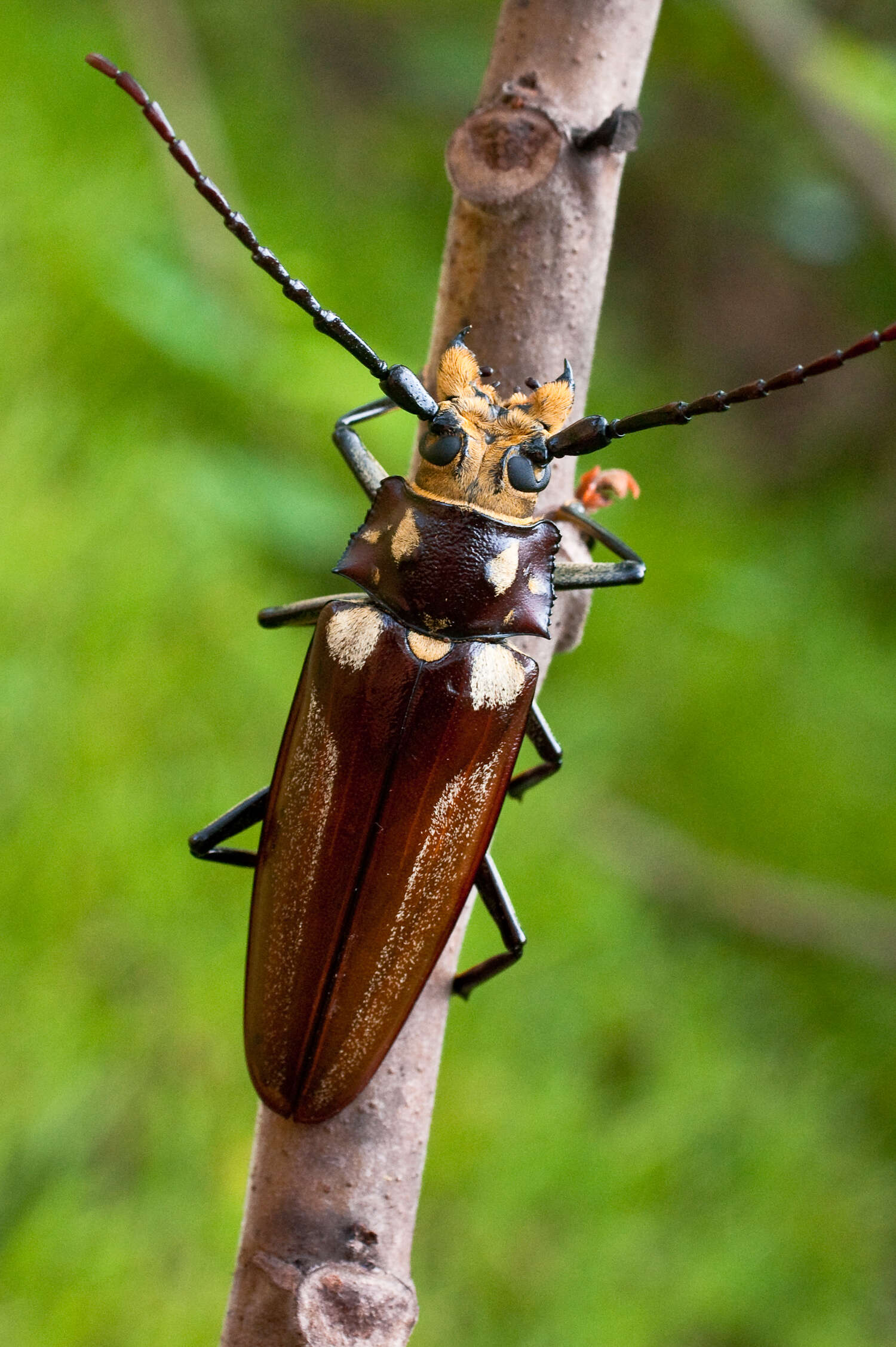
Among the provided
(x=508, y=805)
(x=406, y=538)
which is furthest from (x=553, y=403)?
(x=508, y=805)

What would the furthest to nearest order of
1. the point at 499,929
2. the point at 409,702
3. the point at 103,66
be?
the point at 499,929
the point at 409,702
the point at 103,66

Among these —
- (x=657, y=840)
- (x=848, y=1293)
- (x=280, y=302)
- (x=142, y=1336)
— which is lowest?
(x=848, y=1293)

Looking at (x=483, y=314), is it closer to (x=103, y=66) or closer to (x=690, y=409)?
(x=690, y=409)

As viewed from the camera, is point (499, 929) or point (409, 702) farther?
point (499, 929)

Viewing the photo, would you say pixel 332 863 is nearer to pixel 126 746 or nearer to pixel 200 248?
Answer: pixel 126 746

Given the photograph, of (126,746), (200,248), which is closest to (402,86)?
(200,248)

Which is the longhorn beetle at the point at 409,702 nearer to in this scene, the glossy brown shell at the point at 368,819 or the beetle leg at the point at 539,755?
the glossy brown shell at the point at 368,819

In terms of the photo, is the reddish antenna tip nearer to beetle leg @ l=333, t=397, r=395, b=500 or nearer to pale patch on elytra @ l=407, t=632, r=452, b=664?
beetle leg @ l=333, t=397, r=395, b=500
